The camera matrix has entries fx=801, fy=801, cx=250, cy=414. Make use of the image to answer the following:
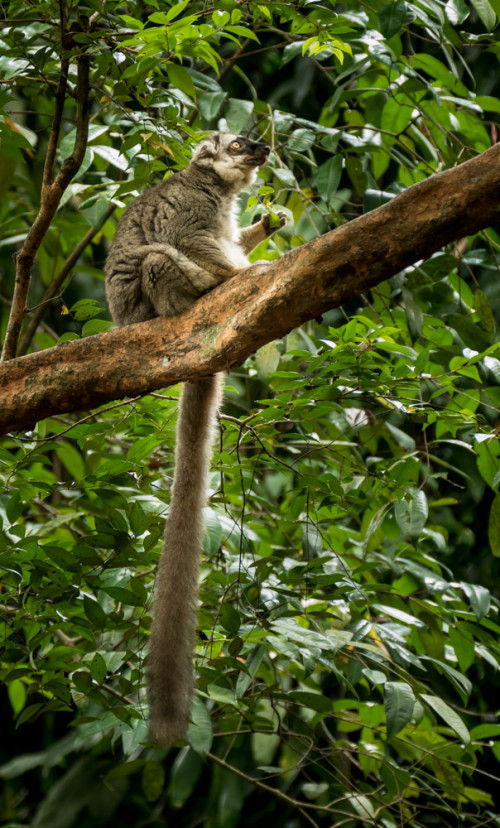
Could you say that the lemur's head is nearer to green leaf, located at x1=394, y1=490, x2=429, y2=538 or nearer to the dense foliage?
the dense foliage

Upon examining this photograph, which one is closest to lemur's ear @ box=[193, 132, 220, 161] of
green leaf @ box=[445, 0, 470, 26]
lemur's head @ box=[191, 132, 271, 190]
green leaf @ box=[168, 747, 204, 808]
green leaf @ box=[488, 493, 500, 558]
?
lemur's head @ box=[191, 132, 271, 190]

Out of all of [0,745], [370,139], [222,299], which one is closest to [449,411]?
[222,299]

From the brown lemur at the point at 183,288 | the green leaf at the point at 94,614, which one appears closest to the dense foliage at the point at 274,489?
the green leaf at the point at 94,614

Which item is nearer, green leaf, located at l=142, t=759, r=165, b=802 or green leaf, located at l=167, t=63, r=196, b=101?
green leaf, located at l=167, t=63, r=196, b=101

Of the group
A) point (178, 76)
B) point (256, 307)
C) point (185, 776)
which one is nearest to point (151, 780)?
point (185, 776)

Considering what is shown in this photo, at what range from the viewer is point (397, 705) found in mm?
2828

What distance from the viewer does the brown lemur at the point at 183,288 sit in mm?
2752

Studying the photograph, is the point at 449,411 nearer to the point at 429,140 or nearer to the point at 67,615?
the point at 67,615

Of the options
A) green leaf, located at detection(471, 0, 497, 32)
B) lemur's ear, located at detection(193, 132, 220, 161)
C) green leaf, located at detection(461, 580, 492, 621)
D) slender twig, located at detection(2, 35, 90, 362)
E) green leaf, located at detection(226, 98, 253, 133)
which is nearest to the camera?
slender twig, located at detection(2, 35, 90, 362)

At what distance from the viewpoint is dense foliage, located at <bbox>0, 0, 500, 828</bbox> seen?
2830 millimetres

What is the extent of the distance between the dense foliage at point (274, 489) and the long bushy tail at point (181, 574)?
10cm

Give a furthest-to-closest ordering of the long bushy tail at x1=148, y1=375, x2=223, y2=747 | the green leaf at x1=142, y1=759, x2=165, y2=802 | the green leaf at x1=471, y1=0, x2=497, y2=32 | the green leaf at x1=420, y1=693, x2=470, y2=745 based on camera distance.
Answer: the green leaf at x1=142, y1=759, x2=165, y2=802, the green leaf at x1=471, y1=0, x2=497, y2=32, the green leaf at x1=420, y1=693, x2=470, y2=745, the long bushy tail at x1=148, y1=375, x2=223, y2=747

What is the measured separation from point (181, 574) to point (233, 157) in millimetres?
2069

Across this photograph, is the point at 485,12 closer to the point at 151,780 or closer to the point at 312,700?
the point at 312,700
